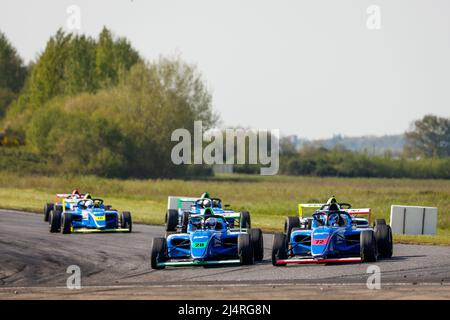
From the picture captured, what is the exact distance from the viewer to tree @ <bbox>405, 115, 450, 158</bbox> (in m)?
130

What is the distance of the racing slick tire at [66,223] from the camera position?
111ft

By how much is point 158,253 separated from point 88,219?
11.3 m

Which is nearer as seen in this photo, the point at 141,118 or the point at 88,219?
the point at 88,219

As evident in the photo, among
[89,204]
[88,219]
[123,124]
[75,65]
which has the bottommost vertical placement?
[88,219]

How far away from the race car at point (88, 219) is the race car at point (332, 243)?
10.7 metres

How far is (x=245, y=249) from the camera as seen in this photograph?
23.6m

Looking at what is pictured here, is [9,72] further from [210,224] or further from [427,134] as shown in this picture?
[210,224]

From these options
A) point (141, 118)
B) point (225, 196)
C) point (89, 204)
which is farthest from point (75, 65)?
point (89, 204)

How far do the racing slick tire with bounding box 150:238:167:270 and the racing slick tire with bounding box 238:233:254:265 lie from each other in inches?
71.9

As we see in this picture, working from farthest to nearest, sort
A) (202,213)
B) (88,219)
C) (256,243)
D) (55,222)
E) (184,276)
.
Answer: (55,222) → (88,219) → (202,213) → (256,243) → (184,276)

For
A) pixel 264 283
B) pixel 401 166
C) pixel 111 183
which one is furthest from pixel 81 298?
pixel 401 166

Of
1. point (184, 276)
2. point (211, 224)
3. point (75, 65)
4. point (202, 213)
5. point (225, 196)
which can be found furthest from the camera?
point (75, 65)

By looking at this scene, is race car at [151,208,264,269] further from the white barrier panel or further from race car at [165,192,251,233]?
the white barrier panel

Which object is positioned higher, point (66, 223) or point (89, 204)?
point (89, 204)
